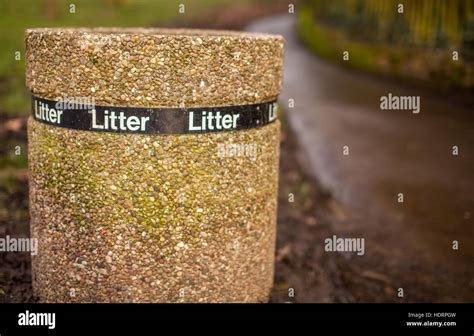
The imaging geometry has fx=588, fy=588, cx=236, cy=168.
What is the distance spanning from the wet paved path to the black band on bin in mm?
2127

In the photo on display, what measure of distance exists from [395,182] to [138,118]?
14.3 ft

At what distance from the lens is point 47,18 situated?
46.2 feet

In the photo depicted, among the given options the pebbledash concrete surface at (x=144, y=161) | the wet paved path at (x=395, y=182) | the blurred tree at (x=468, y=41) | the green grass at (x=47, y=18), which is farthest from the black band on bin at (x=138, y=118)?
the blurred tree at (x=468, y=41)

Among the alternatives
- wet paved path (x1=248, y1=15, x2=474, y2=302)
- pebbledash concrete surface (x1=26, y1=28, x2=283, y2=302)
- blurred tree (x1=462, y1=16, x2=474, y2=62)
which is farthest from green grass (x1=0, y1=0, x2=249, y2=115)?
blurred tree (x1=462, y1=16, x2=474, y2=62)

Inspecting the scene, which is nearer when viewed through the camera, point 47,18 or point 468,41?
point 468,41

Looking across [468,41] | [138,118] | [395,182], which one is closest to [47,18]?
[468,41]

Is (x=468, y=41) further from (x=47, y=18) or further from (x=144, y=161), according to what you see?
(x=47, y=18)

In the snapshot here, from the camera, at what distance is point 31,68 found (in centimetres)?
335

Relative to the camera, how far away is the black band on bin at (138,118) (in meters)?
3.13

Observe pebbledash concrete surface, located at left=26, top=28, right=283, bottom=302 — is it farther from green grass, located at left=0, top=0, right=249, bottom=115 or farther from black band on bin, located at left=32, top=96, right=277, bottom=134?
green grass, located at left=0, top=0, right=249, bottom=115

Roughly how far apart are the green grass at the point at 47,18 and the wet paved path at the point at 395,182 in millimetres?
4269

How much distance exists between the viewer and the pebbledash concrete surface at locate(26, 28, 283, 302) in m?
3.11

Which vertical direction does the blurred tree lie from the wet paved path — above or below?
above
